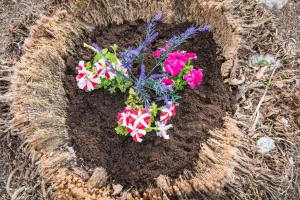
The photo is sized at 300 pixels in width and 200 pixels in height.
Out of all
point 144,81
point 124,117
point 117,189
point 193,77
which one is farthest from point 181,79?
point 117,189

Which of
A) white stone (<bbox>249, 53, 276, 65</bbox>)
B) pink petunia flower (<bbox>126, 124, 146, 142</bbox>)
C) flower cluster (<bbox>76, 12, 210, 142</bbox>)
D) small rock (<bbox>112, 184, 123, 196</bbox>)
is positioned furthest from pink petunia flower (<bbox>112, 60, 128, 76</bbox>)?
white stone (<bbox>249, 53, 276, 65</bbox>)

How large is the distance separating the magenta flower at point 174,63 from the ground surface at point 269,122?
0.46 meters

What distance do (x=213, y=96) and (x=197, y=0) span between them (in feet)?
2.06

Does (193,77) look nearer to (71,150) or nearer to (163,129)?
(163,129)

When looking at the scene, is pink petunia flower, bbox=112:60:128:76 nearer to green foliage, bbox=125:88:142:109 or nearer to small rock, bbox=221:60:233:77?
green foliage, bbox=125:88:142:109

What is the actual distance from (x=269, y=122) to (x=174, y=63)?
0.67 meters

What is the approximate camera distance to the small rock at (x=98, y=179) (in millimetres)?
Result: 2182

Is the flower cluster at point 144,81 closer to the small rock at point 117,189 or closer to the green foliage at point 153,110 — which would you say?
the green foliage at point 153,110

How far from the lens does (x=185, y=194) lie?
2.11 metres

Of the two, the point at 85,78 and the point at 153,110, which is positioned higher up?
the point at 85,78

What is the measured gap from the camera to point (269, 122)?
2.33 meters

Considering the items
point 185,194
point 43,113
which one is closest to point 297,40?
point 185,194

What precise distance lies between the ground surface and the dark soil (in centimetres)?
23

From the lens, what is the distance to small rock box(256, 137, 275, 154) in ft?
7.44
